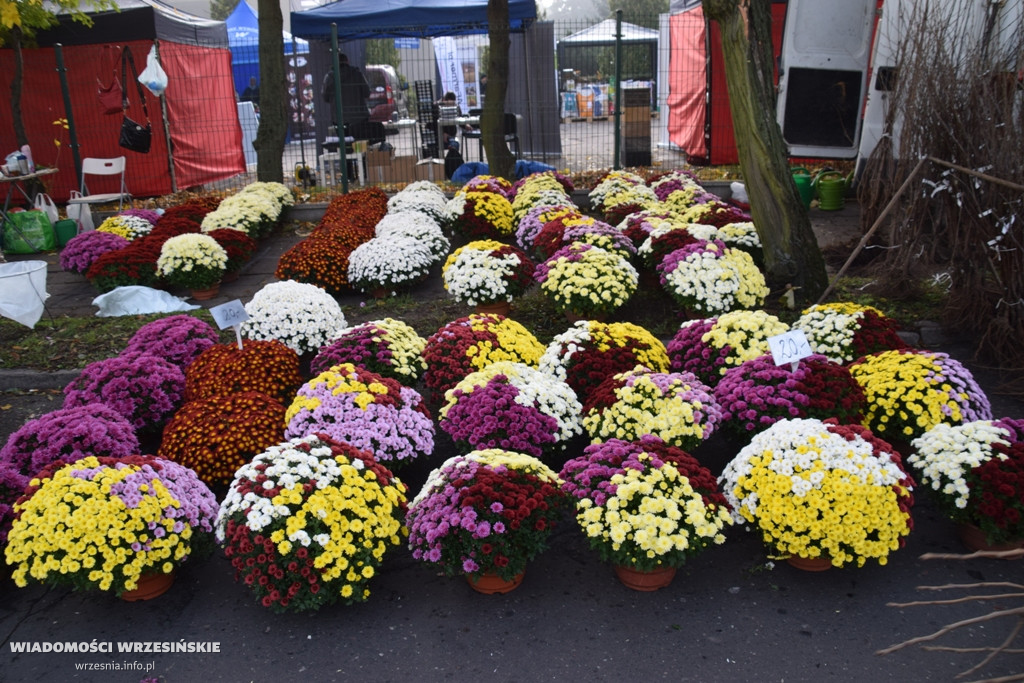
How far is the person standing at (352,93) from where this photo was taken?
549 inches

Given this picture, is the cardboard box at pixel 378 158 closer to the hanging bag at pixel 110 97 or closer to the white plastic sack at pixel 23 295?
the hanging bag at pixel 110 97

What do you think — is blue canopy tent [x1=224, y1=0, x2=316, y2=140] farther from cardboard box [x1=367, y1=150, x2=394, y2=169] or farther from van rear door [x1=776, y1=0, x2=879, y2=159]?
van rear door [x1=776, y1=0, x2=879, y2=159]

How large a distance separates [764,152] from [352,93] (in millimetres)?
9701

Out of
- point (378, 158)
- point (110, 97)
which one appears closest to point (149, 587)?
point (378, 158)

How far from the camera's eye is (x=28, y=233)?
1054cm

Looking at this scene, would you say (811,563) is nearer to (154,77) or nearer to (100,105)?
(154,77)

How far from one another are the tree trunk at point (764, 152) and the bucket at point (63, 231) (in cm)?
883

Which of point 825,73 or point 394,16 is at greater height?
point 394,16

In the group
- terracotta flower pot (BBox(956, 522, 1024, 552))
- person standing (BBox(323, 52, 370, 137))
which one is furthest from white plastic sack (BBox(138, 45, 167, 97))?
terracotta flower pot (BBox(956, 522, 1024, 552))

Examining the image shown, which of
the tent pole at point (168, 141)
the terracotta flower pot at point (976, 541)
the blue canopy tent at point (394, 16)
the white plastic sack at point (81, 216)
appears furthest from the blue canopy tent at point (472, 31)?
the terracotta flower pot at point (976, 541)

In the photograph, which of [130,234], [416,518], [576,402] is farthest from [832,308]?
[130,234]

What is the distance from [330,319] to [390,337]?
101 cm

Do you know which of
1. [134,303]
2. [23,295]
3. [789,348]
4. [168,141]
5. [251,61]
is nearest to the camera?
[789,348]

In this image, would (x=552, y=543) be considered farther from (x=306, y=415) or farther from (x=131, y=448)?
(x=131, y=448)
